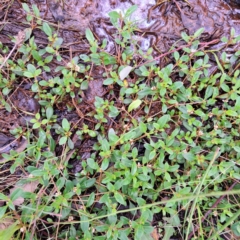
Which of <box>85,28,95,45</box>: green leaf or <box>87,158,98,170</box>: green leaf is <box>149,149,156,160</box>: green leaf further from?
<box>85,28,95,45</box>: green leaf

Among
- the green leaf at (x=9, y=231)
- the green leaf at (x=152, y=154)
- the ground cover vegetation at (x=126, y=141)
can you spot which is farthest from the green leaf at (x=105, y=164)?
the green leaf at (x=9, y=231)

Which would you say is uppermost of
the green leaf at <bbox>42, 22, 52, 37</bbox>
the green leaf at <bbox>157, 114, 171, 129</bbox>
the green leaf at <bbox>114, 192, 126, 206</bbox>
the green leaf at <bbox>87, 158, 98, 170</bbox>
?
the green leaf at <bbox>42, 22, 52, 37</bbox>

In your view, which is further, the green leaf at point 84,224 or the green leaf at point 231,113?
the green leaf at point 231,113

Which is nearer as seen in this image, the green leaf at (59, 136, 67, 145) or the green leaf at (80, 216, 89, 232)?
the green leaf at (80, 216, 89, 232)

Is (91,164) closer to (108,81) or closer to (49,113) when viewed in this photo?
(49,113)

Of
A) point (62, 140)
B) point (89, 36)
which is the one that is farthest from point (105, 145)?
point (89, 36)

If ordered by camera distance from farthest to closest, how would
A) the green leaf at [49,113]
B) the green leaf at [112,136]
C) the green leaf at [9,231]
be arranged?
the green leaf at [49,113] < the green leaf at [112,136] < the green leaf at [9,231]

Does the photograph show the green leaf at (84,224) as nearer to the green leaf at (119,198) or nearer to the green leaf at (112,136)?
the green leaf at (119,198)

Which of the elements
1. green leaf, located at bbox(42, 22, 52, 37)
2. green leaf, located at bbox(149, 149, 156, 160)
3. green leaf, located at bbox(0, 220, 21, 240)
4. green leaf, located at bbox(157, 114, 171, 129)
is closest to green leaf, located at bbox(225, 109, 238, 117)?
green leaf, located at bbox(157, 114, 171, 129)
